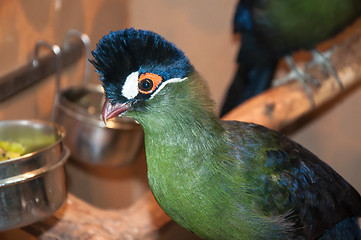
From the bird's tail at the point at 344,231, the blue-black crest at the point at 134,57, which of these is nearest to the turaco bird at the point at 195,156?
the blue-black crest at the point at 134,57

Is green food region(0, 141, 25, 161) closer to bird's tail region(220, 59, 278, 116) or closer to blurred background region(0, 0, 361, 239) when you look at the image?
blurred background region(0, 0, 361, 239)

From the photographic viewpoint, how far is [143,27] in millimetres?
3717

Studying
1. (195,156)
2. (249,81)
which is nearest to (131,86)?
(195,156)

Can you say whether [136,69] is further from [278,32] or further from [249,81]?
[249,81]

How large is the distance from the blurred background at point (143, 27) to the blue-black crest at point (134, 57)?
1741 mm

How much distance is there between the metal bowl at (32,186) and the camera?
1683 mm

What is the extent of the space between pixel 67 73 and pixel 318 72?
1.88 metres

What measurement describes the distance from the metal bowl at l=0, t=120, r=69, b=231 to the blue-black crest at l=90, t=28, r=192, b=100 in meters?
0.62

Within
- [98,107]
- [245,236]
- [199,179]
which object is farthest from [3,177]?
[98,107]

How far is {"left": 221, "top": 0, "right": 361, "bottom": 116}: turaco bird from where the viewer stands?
2.85m

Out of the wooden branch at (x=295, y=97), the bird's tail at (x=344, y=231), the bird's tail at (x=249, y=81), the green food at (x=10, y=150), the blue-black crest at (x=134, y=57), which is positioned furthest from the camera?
the bird's tail at (x=249, y=81)

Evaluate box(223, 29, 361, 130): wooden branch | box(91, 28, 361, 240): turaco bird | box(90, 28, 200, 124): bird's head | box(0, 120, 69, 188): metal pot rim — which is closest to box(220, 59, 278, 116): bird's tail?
box(223, 29, 361, 130): wooden branch

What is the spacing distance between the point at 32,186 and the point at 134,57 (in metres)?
0.83

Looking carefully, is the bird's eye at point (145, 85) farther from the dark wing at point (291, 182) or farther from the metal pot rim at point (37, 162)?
the metal pot rim at point (37, 162)
